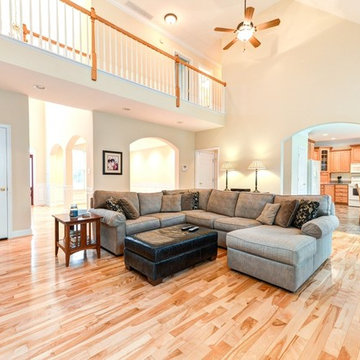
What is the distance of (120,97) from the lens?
Result: 4.21m

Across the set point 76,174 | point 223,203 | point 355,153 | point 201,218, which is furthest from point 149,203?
point 355,153

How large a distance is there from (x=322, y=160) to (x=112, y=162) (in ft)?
30.3

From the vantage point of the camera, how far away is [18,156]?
14.2 ft

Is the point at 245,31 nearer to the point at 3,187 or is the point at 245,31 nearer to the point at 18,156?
the point at 18,156

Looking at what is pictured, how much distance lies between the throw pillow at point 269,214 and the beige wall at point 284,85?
235cm

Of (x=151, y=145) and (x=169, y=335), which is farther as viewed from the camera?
(x=151, y=145)

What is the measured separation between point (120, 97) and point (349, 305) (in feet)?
14.5

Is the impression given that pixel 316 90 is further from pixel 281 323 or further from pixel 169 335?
pixel 169 335

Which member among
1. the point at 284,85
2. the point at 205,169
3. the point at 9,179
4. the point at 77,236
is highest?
the point at 284,85

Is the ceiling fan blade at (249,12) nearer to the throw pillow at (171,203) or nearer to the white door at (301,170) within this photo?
the throw pillow at (171,203)

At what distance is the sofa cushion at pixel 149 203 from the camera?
4297 mm

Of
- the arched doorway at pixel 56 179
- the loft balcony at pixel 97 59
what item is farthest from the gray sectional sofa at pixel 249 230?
the arched doorway at pixel 56 179

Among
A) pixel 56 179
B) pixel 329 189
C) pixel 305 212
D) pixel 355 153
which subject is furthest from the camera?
pixel 329 189

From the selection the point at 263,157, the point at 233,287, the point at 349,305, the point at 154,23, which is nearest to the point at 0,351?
the point at 233,287
